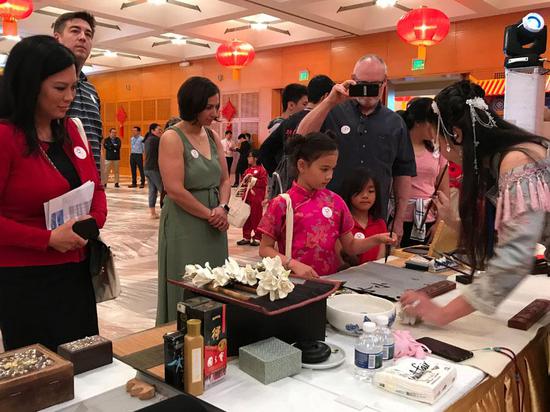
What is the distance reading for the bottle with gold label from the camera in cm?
105

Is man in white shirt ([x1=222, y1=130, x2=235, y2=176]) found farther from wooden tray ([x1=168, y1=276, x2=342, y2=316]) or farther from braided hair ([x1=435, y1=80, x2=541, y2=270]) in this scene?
wooden tray ([x1=168, y1=276, x2=342, y2=316])

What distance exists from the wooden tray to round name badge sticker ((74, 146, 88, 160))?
2.12ft

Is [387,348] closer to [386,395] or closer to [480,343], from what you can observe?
[386,395]

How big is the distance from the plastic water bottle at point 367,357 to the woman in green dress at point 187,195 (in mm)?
1285

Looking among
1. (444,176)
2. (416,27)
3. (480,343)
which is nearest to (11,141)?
(480,343)

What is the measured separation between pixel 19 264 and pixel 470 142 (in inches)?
Result: 54.5

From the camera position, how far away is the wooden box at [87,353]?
1.14 metres

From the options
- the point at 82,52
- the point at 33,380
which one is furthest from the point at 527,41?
the point at 33,380

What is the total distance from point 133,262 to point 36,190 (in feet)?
11.8

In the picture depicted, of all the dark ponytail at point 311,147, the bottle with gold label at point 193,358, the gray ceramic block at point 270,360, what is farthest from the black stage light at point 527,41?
the bottle with gold label at point 193,358

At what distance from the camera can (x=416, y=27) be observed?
6.52 meters

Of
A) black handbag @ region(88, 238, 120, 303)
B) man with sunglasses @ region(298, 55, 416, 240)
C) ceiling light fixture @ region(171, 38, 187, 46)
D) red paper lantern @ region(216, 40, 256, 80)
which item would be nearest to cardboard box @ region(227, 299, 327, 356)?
black handbag @ region(88, 238, 120, 303)

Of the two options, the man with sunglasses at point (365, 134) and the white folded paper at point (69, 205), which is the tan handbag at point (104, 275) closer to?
the white folded paper at point (69, 205)

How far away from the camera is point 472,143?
147 cm
